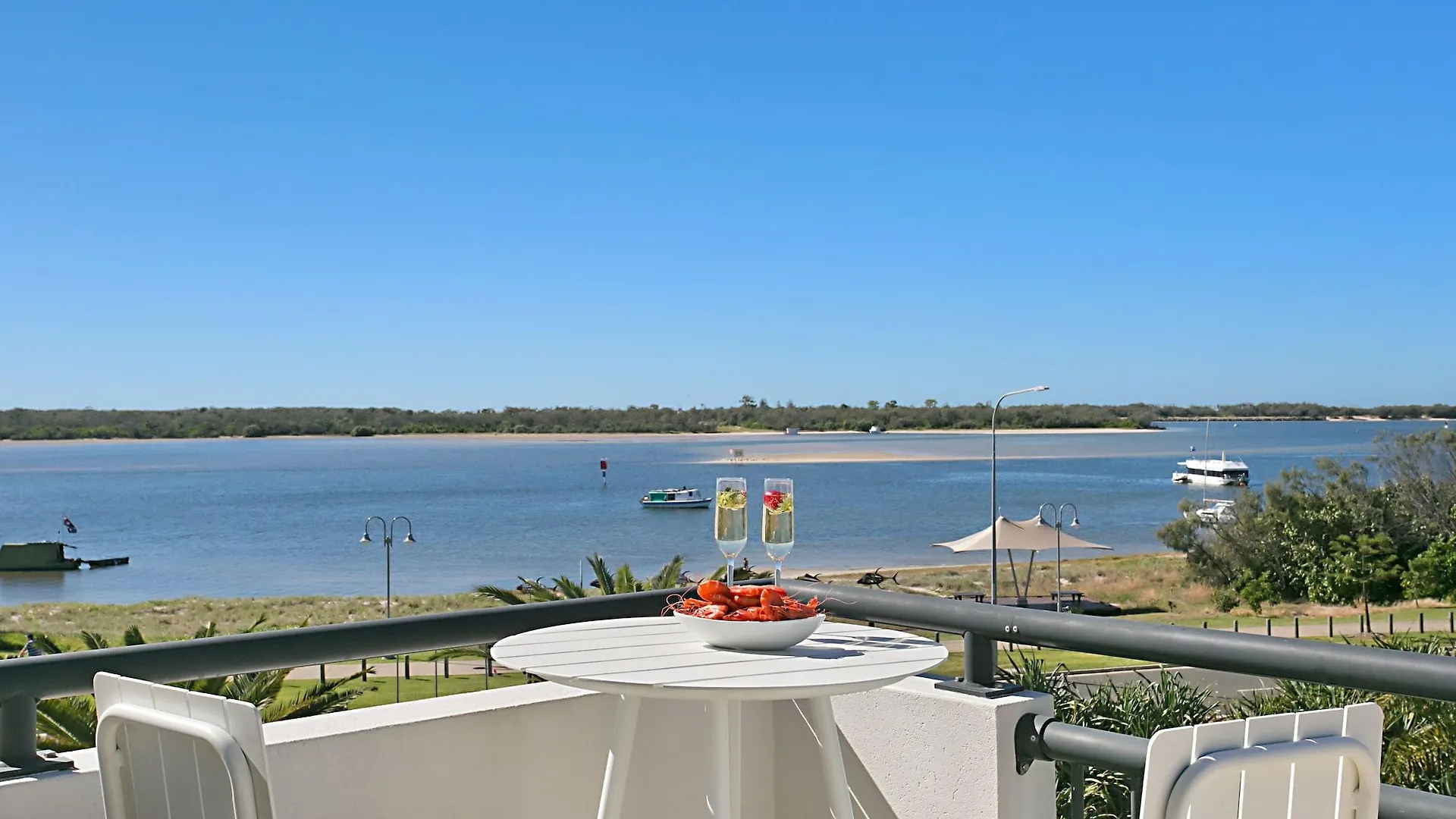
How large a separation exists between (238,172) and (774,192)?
2865cm

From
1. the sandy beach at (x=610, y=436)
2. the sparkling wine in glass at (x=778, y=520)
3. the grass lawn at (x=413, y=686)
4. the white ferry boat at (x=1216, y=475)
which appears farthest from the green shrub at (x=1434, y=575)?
the sandy beach at (x=610, y=436)

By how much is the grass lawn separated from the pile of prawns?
1443 cm

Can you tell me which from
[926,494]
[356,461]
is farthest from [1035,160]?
[356,461]

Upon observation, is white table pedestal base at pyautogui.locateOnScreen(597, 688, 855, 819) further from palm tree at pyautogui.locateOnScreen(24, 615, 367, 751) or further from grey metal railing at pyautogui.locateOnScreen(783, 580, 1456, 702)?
palm tree at pyautogui.locateOnScreen(24, 615, 367, 751)

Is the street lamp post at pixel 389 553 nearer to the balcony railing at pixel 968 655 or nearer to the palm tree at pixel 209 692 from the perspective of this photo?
the palm tree at pixel 209 692

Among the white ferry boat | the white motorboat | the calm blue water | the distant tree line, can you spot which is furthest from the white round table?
the white ferry boat

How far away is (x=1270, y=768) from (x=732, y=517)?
1.09 m

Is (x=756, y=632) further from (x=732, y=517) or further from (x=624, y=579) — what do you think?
(x=624, y=579)

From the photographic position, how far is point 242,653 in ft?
5.85

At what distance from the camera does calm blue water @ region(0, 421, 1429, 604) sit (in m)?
43.8

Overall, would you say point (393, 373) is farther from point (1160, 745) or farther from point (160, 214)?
point (1160, 745)

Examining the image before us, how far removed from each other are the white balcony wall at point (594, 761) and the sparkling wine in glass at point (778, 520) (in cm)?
42

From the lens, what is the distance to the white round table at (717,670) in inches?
59.4

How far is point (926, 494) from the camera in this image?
68000mm
